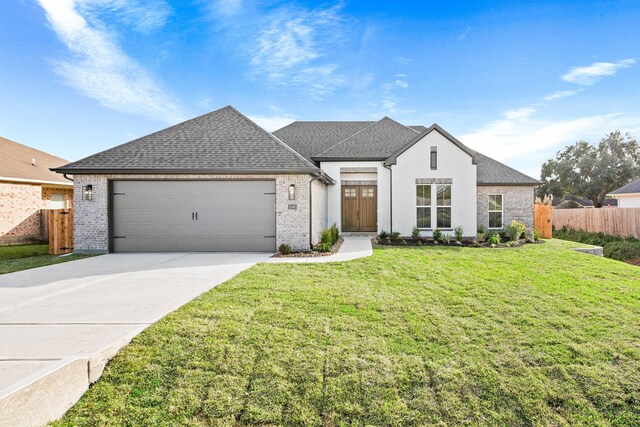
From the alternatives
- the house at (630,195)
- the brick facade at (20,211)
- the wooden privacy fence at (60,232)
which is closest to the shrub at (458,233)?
the wooden privacy fence at (60,232)

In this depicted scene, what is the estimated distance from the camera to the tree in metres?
34.4

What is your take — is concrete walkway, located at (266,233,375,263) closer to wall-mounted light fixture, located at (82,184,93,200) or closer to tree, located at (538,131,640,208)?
wall-mounted light fixture, located at (82,184,93,200)

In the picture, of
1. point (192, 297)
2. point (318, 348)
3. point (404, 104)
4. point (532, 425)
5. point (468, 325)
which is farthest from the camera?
point (404, 104)

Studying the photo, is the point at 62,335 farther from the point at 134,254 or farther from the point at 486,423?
the point at 134,254

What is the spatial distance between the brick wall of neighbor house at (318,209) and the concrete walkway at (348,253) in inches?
44.6

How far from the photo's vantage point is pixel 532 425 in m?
2.94

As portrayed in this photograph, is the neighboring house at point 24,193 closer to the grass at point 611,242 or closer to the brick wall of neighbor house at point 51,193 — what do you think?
the brick wall of neighbor house at point 51,193

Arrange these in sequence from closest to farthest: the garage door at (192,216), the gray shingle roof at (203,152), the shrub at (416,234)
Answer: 1. the gray shingle roof at (203,152)
2. the garage door at (192,216)
3. the shrub at (416,234)

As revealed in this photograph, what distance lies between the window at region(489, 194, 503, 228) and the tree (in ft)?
92.3

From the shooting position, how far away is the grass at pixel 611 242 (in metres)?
14.5

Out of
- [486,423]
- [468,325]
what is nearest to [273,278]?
[468,325]

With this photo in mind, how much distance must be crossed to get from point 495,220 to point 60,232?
18196mm

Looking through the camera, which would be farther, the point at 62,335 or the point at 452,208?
the point at 452,208

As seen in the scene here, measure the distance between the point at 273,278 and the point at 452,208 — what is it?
10.5 meters
